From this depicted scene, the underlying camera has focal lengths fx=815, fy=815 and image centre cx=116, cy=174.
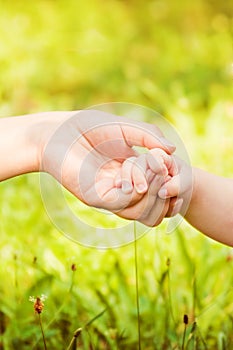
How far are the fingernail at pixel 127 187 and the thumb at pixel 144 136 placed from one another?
0.08 metres

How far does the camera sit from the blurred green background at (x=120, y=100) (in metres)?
1.53

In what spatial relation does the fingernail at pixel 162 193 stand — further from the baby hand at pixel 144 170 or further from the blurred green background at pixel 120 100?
the blurred green background at pixel 120 100

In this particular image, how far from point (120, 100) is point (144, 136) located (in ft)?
6.16

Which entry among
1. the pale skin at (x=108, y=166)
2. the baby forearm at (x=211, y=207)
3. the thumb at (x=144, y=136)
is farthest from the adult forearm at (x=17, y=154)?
the baby forearm at (x=211, y=207)

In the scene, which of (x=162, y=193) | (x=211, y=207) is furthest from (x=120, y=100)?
(x=162, y=193)

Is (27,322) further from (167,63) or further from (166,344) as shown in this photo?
(167,63)

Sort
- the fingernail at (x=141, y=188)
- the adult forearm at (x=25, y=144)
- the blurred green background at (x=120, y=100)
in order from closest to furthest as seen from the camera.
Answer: the fingernail at (x=141, y=188) < the adult forearm at (x=25, y=144) < the blurred green background at (x=120, y=100)

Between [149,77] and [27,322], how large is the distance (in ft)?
5.98

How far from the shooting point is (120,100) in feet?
10.2

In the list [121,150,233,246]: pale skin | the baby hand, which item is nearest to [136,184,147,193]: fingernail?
the baby hand

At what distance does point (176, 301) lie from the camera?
1620mm

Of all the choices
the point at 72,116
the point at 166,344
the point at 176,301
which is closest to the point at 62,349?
the point at 166,344

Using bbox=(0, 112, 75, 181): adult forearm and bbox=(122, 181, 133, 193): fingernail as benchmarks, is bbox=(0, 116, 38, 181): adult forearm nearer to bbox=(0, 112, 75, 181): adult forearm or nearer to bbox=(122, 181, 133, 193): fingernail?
bbox=(0, 112, 75, 181): adult forearm

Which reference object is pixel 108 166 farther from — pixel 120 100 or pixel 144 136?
pixel 120 100
